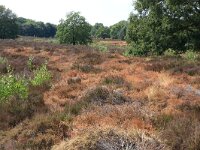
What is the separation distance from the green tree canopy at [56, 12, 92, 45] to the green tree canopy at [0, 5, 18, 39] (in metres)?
15.5

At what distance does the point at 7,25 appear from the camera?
7512 cm

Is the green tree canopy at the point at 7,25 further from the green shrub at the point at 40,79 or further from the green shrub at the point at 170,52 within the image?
the green shrub at the point at 40,79

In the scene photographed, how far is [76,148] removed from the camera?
7.25 meters

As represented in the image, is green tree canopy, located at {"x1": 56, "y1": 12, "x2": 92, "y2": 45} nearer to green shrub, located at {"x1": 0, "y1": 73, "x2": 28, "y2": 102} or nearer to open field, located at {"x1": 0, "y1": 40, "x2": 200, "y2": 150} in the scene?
open field, located at {"x1": 0, "y1": 40, "x2": 200, "y2": 150}

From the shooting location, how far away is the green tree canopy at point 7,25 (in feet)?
246

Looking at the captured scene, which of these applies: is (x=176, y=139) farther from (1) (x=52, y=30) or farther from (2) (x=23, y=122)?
(1) (x=52, y=30)

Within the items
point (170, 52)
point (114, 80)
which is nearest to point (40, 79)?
point (114, 80)

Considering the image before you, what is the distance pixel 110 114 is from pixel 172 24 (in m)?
17.6

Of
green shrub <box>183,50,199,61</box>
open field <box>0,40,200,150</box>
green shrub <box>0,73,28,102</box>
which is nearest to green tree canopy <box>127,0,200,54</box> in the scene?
green shrub <box>183,50,199,61</box>

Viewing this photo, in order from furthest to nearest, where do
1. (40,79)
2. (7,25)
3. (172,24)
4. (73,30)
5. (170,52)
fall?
(7,25)
(73,30)
(170,52)
(172,24)
(40,79)

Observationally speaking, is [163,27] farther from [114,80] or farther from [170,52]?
[114,80]

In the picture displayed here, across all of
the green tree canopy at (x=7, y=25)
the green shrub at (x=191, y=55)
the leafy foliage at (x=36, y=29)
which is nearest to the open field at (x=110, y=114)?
the green shrub at (x=191, y=55)

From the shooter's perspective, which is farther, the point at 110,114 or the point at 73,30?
the point at 73,30

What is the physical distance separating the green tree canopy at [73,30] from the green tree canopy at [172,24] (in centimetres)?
3413
